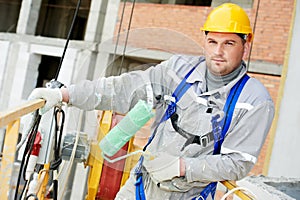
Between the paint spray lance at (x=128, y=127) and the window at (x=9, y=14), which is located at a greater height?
the window at (x=9, y=14)

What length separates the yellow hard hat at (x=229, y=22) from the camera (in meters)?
1.89

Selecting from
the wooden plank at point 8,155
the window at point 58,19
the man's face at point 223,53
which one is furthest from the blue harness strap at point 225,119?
the window at point 58,19

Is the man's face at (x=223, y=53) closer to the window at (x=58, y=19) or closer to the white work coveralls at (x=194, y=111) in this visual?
the white work coveralls at (x=194, y=111)

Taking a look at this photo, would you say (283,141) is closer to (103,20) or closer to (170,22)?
(170,22)

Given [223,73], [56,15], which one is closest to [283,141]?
[223,73]

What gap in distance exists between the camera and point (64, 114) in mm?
1851

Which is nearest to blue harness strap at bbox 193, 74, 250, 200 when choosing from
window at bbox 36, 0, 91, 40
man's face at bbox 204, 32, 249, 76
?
man's face at bbox 204, 32, 249, 76

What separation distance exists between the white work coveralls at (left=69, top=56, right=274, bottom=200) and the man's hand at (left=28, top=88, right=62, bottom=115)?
0.08 m

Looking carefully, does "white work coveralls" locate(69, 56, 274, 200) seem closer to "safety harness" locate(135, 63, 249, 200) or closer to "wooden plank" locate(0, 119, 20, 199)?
"safety harness" locate(135, 63, 249, 200)

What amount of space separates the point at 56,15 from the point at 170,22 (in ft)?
15.7

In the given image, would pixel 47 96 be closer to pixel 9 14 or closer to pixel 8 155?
pixel 8 155

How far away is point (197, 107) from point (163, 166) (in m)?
0.32

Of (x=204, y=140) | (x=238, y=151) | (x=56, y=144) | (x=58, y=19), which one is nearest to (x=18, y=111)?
(x=56, y=144)

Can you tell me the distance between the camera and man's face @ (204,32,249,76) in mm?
1870
